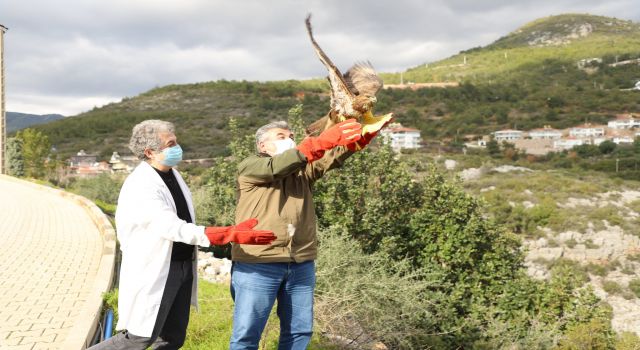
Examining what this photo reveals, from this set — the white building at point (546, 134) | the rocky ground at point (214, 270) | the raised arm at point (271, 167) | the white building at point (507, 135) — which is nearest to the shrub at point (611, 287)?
the rocky ground at point (214, 270)

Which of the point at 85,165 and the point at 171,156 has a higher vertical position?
the point at 171,156

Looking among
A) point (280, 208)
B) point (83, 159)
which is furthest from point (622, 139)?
point (280, 208)

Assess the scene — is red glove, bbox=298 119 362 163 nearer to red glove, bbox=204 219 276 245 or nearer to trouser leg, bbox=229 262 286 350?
red glove, bbox=204 219 276 245

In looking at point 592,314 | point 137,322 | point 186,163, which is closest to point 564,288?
point 592,314

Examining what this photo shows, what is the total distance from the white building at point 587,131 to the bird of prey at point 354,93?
6807 cm

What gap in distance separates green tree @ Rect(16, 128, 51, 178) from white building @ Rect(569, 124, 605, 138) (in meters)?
58.7

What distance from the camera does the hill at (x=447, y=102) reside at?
6278cm

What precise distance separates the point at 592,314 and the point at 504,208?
956 inches

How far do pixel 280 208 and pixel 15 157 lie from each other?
31372 millimetres

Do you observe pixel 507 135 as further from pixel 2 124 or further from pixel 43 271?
pixel 43 271

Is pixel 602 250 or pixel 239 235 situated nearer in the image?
pixel 239 235

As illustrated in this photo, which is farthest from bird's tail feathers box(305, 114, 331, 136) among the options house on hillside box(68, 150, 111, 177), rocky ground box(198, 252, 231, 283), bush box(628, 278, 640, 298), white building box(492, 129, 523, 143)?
white building box(492, 129, 523, 143)

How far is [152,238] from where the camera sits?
2717 mm

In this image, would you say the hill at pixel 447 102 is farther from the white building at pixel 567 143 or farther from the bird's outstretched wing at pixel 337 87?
the bird's outstretched wing at pixel 337 87
